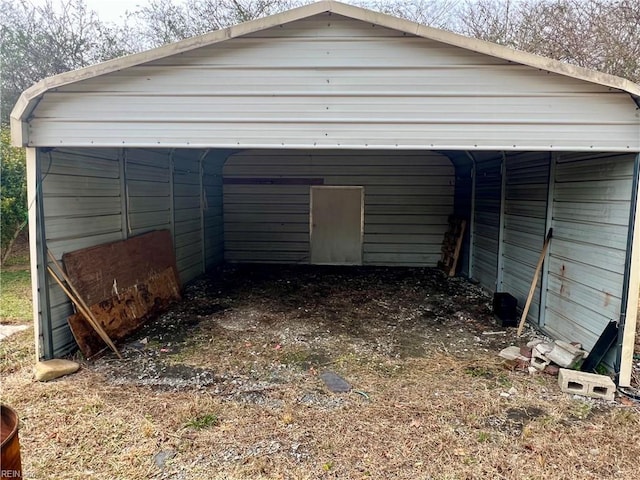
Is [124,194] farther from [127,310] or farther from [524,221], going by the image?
[524,221]

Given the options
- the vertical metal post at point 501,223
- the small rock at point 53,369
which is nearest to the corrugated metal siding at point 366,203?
the vertical metal post at point 501,223

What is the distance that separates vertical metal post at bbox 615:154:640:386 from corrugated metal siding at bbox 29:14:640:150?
0.43 m

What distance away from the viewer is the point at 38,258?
3.41 meters

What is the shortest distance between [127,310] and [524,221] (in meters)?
4.68

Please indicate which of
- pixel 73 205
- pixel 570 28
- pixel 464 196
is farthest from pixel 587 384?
pixel 570 28

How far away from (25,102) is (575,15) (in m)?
9.49

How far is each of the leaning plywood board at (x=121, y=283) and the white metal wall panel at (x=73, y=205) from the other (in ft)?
0.42

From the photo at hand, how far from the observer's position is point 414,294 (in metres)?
6.19

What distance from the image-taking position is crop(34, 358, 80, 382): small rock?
3.24 meters

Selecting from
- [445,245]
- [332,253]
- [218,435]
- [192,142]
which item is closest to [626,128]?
[192,142]

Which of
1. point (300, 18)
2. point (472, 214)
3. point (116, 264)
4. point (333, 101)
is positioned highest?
point (300, 18)

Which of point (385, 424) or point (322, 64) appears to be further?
point (322, 64)

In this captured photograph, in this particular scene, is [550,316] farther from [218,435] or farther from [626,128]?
[218,435]

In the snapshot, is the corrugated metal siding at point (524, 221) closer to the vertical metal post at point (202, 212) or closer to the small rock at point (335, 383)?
the small rock at point (335, 383)
